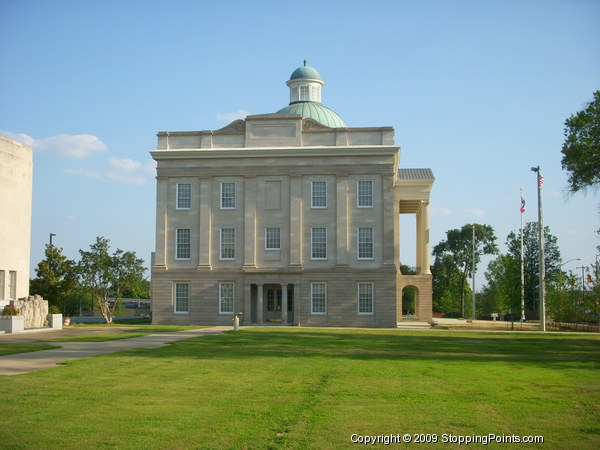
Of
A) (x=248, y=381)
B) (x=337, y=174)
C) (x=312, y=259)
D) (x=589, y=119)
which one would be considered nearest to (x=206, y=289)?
(x=312, y=259)

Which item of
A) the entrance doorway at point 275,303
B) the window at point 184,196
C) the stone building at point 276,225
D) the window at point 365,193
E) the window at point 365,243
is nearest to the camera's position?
the stone building at point 276,225

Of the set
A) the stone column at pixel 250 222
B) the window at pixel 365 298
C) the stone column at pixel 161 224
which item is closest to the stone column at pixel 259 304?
the stone column at pixel 250 222

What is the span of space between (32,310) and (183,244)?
1694 centimetres

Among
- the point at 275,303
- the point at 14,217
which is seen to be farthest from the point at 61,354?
the point at 275,303

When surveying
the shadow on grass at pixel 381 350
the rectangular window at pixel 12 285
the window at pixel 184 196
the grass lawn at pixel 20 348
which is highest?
the window at pixel 184 196

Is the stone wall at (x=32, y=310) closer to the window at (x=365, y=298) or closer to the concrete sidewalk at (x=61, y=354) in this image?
the concrete sidewalk at (x=61, y=354)

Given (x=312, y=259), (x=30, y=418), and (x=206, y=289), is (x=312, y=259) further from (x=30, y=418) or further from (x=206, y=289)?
(x=30, y=418)

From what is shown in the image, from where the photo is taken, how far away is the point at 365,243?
53.1 metres

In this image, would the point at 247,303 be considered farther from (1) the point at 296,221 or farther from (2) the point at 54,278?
(2) the point at 54,278

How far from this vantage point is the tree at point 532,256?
83125mm

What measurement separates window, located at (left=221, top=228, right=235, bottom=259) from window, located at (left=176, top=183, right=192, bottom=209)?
3.43 metres

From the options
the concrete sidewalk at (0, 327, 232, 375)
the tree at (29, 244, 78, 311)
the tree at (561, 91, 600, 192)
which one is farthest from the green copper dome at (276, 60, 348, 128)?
the concrete sidewalk at (0, 327, 232, 375)

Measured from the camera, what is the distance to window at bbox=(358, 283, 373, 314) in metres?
52.5

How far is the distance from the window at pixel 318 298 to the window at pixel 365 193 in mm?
6760
